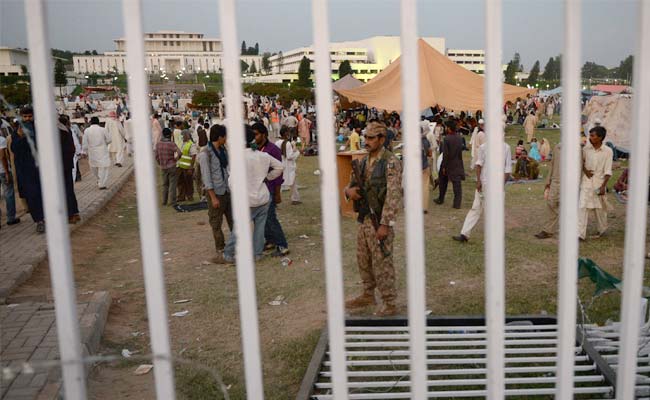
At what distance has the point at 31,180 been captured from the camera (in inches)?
296

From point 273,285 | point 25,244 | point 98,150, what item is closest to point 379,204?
point 273,285

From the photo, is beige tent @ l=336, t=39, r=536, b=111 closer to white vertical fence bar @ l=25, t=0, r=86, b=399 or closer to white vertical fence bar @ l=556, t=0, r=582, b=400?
white vertical fence bar @ l=556, t=0, r=582, b=400

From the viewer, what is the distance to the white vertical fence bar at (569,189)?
0.97m

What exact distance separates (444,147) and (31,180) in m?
6.91

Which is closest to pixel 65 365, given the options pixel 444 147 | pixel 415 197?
pixel 415 197

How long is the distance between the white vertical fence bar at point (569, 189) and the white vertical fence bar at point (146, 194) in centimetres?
76

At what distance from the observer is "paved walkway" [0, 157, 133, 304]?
5.60 meters

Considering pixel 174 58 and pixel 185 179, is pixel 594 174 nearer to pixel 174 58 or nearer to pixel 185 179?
pixel 185 179

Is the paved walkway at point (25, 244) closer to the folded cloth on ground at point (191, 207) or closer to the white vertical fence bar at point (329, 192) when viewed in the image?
the folded cloth on ground at point (191, 207)

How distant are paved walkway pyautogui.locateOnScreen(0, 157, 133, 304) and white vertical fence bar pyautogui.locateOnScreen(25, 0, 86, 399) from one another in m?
4.71

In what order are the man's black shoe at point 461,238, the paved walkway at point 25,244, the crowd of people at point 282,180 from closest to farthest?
the crowd of people at point 282,180 < the paved walkway at point 25,244 < the man's black shoe at point 461,238

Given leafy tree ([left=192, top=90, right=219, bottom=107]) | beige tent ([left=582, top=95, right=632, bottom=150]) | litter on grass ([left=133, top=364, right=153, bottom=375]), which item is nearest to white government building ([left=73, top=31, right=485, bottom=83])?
leafy tree ([left=192, top=90, right=219, bottom=107])

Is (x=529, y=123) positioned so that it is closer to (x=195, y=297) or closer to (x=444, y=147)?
(x=444, y=147)

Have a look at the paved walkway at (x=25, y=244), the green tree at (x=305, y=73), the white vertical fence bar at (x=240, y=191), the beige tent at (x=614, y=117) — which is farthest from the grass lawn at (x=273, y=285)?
the green tree at (x=305, y=73)
